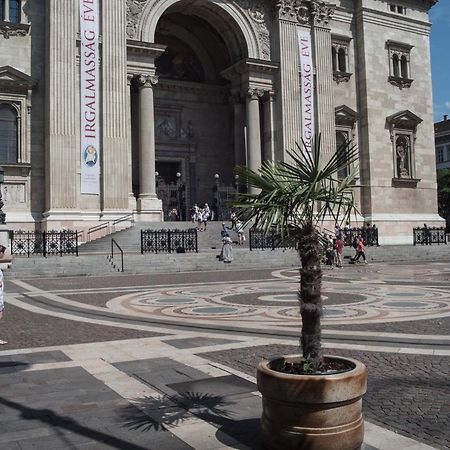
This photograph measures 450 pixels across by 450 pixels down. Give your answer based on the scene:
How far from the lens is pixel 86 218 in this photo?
2938cm

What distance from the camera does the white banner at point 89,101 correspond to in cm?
2978

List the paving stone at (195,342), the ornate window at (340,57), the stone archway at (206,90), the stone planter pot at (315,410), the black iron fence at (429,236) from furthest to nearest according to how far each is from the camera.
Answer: the ornate window at (340,57), the black iron fence at (429,236), the stone archway at (206,90), the paving stone at (195,342), the stone planter pot at (315,410)

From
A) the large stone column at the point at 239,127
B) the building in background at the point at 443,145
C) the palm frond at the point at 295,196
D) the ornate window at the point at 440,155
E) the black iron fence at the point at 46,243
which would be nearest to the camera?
the palm frond at the point at 295,196

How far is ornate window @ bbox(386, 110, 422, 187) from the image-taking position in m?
40.9

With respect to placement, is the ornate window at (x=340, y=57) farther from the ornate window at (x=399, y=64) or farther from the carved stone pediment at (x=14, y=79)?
the carved stone pediment at (x=14, y=79)

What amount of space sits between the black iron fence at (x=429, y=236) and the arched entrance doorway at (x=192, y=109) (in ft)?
43.0

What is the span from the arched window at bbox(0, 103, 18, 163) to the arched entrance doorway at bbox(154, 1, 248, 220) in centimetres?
1082

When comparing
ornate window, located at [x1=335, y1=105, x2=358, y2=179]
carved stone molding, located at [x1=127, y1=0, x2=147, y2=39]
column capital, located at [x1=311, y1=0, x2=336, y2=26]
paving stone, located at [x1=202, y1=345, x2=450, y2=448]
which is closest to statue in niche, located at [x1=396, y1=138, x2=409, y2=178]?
ornate window, located at [x1=335, y1=105, x2=358, y2=179]

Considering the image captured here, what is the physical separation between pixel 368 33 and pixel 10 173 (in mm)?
26671

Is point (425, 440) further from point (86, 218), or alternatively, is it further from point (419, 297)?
point (86, 218)

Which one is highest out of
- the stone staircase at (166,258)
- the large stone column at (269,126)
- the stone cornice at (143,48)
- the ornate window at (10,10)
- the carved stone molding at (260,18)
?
the carved stone molding at (260,18)

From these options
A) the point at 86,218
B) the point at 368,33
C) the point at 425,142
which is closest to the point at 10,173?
the point at 86,218

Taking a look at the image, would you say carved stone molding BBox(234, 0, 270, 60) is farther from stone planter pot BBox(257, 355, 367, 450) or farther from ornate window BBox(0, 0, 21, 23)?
stone planter pot BBox(257, 355, 367, 450)

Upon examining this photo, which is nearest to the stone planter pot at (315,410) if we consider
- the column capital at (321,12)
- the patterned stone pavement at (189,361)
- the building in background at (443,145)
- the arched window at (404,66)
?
the patterned stone pavement at (189,361)
